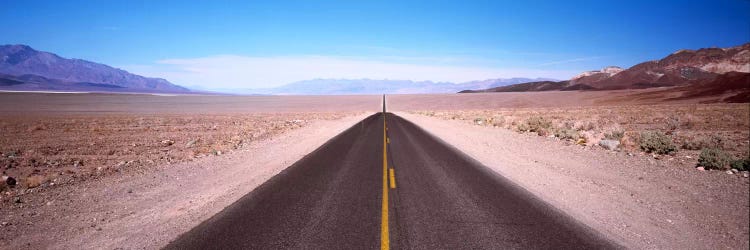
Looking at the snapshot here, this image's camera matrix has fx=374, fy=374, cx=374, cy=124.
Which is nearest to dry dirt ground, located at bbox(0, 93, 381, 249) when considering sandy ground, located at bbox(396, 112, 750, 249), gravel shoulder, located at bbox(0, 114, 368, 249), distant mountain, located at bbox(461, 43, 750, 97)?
gravel shoulder, located at bbox(0, 114, 368, 249)

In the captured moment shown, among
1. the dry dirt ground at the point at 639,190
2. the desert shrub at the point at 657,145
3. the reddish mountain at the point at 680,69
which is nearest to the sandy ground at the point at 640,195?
the dry dirt ground at the point at 639,190

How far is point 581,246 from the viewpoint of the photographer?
17.5 ft

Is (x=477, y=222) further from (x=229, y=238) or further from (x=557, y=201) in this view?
(x=229, y=238)

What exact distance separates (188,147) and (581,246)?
56.9 feet

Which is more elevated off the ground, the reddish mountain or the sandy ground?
the reddish mountain

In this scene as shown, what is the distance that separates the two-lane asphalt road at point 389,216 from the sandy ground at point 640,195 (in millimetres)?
692

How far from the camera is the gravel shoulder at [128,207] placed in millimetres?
5707

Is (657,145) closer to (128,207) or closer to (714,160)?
(714,160)

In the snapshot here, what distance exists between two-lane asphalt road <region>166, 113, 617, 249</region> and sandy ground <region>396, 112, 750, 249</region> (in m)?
0.69

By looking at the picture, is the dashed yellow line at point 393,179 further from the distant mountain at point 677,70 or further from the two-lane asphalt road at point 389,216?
the distant mountain at point 677,70

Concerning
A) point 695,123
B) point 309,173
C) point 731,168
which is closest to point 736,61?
point 695,123

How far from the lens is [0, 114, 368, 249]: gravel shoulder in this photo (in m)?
5.71

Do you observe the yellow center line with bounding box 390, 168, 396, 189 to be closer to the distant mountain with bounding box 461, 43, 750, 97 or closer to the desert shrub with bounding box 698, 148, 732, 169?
the desert shrub with bounding box 698, 148, 732, 169

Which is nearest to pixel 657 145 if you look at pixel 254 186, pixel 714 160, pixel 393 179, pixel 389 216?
pixel 714 160
